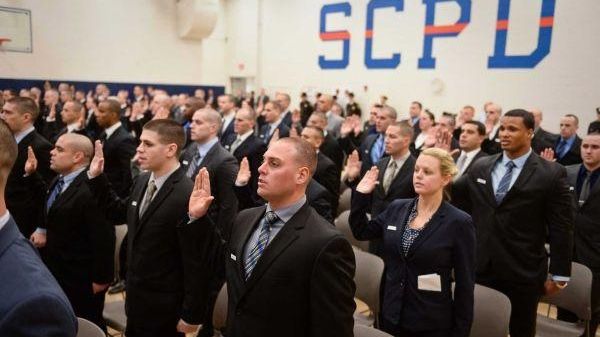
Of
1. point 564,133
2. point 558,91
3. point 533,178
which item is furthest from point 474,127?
point 558,91

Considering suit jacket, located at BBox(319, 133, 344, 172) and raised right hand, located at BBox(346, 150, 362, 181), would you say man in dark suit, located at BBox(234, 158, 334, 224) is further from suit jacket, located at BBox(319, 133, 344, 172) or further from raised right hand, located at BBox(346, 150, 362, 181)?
suit jacket, located at BBox(319, 133, 344, 172)

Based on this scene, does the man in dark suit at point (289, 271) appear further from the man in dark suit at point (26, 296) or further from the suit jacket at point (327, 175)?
the suit jacket at point (327, 175)

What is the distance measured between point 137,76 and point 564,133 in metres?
13.2

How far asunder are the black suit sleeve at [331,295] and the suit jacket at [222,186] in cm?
213

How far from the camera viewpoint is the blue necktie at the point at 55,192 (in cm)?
338

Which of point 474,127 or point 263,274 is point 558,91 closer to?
point 474,127

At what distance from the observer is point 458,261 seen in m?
2.55

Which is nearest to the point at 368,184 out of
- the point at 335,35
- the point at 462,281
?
the point at 462,281

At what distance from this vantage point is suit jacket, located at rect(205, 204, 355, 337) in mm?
1906

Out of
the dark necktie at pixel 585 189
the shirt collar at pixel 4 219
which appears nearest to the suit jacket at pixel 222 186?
the shirt collar at pixel 4 219

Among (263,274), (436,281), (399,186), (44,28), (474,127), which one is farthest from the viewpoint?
(44,28)

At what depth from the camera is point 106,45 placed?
15531mm

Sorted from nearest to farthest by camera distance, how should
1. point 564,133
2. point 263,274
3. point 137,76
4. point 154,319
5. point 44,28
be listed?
1. point 263,274
2. point 154,319
3. point 564,133
4. point 44,28
5. point 137,76

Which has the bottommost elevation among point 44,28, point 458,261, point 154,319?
point 154,319
